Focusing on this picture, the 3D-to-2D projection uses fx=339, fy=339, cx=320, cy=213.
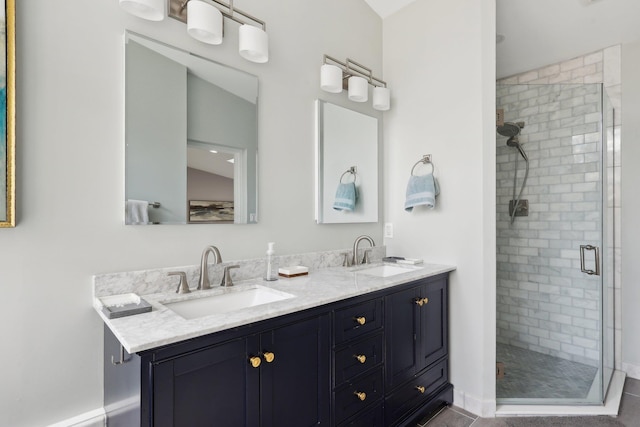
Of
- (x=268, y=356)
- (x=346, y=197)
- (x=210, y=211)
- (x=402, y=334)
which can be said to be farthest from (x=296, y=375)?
(x=346, y=197)

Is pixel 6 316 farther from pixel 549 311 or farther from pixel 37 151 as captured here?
pixel 549 311

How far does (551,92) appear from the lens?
2.38 m

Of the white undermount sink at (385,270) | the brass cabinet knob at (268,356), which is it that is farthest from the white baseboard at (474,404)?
the brass cabinet knob at (268,356)

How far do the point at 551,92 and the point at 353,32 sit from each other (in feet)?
4.78

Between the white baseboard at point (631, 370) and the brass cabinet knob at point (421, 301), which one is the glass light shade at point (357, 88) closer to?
the brass cabinet knob at point (421, 301)

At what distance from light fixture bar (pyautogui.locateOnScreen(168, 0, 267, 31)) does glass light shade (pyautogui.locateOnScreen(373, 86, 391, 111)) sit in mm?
919

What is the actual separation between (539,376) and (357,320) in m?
1.71

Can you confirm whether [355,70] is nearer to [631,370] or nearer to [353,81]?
[353,81]

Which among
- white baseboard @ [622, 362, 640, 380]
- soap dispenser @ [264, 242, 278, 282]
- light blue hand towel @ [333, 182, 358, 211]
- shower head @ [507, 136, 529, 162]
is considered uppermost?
shower head @ [507, 136, 529, 162]

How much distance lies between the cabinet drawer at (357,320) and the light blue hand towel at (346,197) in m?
0.81

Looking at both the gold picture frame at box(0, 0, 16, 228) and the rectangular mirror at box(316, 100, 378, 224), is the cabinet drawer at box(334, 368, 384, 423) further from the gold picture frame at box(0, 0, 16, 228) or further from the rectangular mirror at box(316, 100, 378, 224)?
the gold picture frame at box(0, 0, 16, 228)

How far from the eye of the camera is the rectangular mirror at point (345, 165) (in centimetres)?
221

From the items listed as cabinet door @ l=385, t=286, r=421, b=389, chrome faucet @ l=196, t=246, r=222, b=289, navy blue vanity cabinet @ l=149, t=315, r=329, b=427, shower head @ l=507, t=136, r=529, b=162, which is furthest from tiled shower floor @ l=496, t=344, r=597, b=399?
chrome faucet @ l=196, t=246, r=222, b=289

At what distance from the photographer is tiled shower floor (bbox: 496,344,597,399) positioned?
7.23ft
